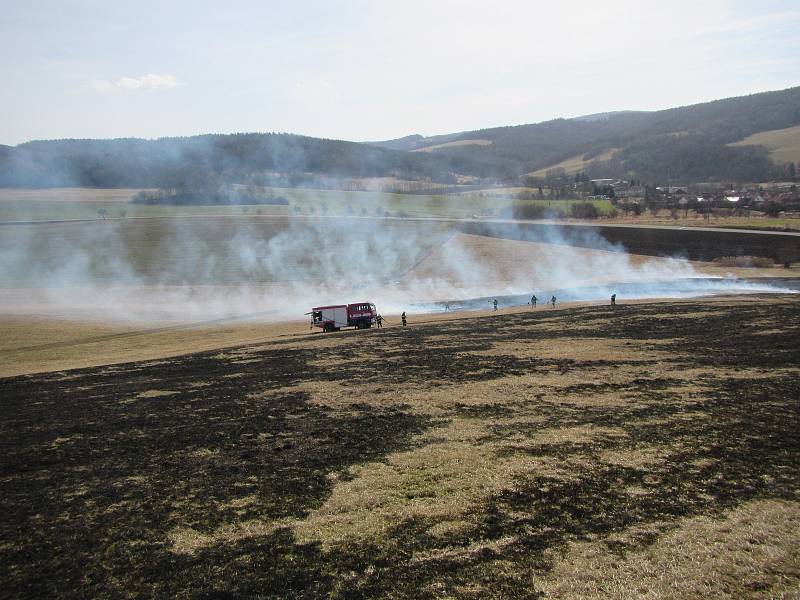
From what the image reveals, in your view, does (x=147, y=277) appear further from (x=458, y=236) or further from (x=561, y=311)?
(x=561, y=311)

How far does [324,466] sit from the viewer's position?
47.9ft

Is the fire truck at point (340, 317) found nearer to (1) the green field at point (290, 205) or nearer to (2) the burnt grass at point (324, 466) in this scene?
(2) the burnt grass at point (324, 466)

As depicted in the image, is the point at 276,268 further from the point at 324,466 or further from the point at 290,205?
the point at 324,466

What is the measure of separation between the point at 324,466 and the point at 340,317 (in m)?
30.9

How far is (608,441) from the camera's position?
15203 mm

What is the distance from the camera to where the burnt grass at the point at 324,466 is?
9.89 metres

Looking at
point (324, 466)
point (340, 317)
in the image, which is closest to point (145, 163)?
point (340, 317)

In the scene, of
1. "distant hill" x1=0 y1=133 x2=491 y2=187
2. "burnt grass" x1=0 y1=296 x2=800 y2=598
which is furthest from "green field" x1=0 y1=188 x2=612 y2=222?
"burnt grass" x1=0 y1=296 x2=800 y2=598

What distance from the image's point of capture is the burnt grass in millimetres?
9891

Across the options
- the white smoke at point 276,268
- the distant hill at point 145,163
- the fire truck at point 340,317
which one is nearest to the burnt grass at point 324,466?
the fire truck at point 340,317

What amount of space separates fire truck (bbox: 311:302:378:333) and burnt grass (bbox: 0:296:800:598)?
16.5 metres

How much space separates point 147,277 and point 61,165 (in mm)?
41485

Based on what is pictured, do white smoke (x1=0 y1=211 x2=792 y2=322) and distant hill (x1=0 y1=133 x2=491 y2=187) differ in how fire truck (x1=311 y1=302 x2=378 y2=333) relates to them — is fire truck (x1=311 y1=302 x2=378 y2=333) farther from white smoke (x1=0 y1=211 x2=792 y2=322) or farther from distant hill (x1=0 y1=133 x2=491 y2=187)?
distant hill (x1=0 y1=133 x2=491 y2=187)

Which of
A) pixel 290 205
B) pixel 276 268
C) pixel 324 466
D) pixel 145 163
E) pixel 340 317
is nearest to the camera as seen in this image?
pixel 324 466
